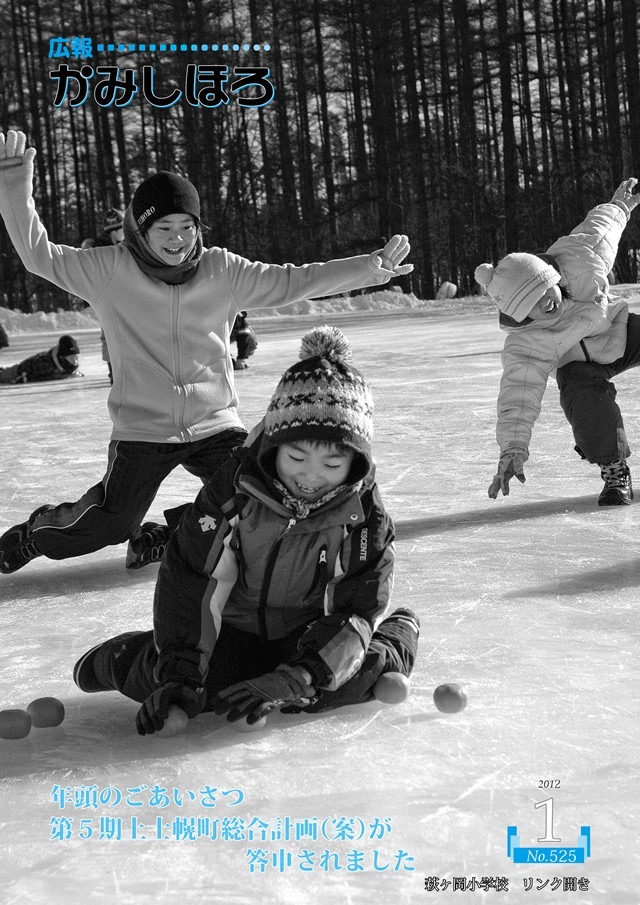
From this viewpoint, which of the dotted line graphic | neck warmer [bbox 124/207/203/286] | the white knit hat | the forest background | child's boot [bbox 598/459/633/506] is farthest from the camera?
the forest background

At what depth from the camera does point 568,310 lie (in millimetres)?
3680

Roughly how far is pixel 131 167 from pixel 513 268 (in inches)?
894

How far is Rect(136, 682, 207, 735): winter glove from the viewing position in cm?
184

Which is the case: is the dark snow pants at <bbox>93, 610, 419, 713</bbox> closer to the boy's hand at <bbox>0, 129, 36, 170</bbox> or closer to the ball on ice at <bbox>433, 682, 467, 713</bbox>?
the ball on ice at <bbox>433, 682, 467, 713</bbox>

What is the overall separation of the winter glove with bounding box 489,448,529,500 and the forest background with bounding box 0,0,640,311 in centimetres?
1887

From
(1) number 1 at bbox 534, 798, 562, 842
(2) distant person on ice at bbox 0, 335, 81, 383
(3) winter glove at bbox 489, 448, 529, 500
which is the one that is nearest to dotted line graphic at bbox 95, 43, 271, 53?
(2) distant person on ice at bbox 0, 335, 81, 383

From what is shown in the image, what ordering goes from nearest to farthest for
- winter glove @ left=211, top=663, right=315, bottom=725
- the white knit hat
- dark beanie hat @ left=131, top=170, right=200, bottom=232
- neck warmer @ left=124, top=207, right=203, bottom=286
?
1. winter glove @ left=211, top=663, right=315, bottom=725
2. dark beanie hat @ left=131, top=170, right=200, bottom=232
3. neck warmer @ left=124, top=207, right=203, bottom=286
4. the white knit hat

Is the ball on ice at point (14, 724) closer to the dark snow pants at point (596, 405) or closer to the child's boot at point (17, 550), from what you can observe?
the child's boot at point (17, 550)

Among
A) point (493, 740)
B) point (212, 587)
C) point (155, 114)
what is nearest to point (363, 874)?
point (493, 740)

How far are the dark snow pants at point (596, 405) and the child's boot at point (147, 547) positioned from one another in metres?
1.42

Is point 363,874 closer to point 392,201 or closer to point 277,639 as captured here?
point 277,639

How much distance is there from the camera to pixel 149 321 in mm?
3107

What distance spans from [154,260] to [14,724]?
1.53m

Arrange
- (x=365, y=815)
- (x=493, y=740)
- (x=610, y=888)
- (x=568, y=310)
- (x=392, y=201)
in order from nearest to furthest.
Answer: (x=610, y=888) → (x=365, y=815) → (x=493, y=740) → (x=568, y=310) → (x=392, y=201)
